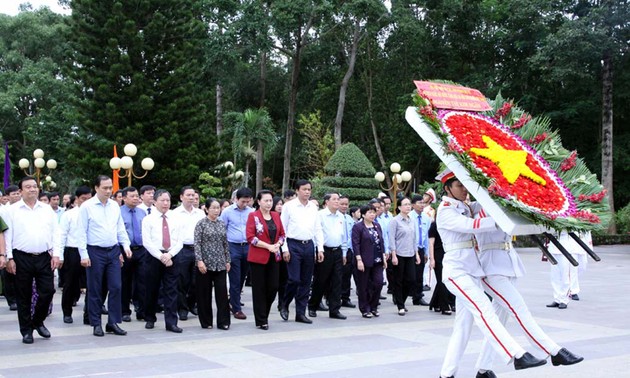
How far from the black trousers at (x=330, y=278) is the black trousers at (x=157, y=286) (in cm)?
198

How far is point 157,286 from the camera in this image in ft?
29.9

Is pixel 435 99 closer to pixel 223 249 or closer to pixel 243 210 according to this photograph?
pixel 223 249

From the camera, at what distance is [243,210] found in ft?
34.5

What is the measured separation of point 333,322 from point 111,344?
9.61 feet

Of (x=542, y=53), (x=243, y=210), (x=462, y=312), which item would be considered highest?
(x=542, y=53)

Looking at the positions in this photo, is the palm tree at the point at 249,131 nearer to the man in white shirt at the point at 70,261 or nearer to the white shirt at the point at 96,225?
the man in white shirt at the point at 70,261

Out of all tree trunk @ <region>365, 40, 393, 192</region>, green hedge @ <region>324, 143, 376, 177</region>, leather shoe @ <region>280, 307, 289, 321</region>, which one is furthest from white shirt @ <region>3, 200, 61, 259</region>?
tree trunk @ <region>365, 40, 393, 192</region>

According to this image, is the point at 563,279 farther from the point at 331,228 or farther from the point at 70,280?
the point at 70,280

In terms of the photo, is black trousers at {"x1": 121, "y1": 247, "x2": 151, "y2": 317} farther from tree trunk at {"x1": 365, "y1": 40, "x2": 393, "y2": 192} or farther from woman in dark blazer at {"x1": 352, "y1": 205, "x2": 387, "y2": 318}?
tree trunk at {"x1": 365, "y1": 40, "x2": 393, "y2": 192}

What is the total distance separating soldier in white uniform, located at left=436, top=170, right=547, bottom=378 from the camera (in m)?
5.45

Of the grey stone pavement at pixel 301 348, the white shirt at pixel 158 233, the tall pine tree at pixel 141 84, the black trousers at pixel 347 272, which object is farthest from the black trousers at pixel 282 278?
the tall pine tree at pixel 141 84

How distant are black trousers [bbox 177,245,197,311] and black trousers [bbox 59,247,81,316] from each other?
4.31 feet

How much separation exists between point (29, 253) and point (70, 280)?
5.85ft

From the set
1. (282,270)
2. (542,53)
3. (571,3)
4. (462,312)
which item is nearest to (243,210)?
(282,270)
